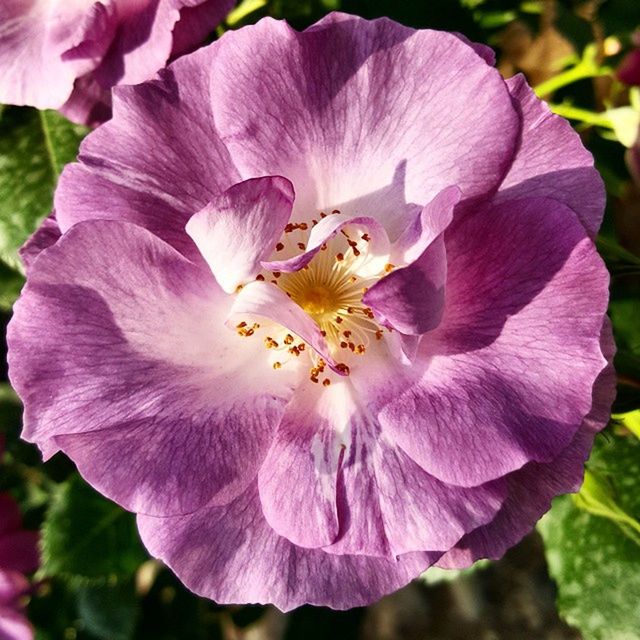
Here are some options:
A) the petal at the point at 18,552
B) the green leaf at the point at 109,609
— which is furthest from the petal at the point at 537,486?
the green leaf at the point at 109,609

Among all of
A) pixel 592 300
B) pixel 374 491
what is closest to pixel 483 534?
pixel 374 491

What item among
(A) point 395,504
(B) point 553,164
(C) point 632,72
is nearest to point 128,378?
(A) point 395,504

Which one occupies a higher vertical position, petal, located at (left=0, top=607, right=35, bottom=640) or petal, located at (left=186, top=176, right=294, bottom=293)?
petal, located at (left=186, top=176, right=294, bottom=293)

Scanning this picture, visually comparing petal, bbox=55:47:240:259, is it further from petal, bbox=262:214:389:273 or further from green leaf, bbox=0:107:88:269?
green leaf, bbox=0:107:88:269

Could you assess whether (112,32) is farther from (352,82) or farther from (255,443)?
(255,443)

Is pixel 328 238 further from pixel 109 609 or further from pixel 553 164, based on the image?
pixel 109 609

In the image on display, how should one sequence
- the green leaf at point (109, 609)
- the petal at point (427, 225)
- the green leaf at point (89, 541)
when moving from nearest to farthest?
the petal at point (427, 225) → the green leaf at point (89, 541) → the green leaf at point (109, 609)

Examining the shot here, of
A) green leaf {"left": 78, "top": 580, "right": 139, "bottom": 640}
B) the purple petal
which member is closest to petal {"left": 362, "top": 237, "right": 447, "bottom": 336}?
the purple petal

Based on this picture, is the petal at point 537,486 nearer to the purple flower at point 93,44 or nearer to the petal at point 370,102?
the petal at point 370,102
